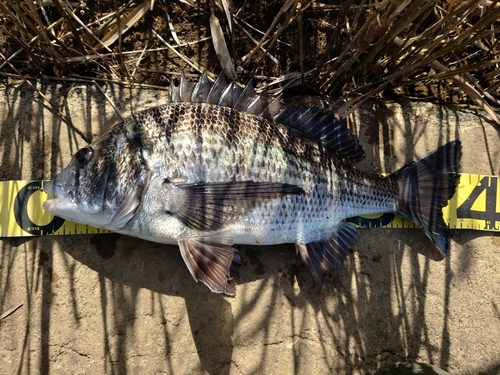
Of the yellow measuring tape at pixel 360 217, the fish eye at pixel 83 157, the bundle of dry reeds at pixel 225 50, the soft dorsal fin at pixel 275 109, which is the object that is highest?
the bundle of dry reeds at pixel 225 50

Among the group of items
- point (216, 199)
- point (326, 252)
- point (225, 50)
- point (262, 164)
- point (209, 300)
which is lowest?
point (209, 300)

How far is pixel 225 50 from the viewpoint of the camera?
2852 mm

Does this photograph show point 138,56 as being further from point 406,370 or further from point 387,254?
point 406,370

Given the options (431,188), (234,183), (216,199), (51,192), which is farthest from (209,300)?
(431,188)

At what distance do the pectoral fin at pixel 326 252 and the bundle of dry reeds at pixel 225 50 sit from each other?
0.97 m

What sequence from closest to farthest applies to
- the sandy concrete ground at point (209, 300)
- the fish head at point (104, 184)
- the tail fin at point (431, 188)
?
the fish head at point (104, 184), the sandy concrete ground at point (209, 300), the tail fin at point (431, 188)

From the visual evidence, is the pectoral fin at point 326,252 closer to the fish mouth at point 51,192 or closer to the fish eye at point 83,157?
the fish eye at point 83,157

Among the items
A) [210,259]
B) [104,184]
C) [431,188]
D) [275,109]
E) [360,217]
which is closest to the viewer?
[104,184]

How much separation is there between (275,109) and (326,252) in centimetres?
107

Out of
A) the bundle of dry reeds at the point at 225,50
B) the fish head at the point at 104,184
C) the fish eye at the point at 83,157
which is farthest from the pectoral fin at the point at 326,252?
the fish eye at the point at 83,157

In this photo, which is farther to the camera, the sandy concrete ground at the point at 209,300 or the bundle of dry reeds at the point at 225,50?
the bundle of dry reeds at the point at 225,50

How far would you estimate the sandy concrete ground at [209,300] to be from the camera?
2.48 metres

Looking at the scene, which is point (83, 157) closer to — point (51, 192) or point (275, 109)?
point (51, 192)

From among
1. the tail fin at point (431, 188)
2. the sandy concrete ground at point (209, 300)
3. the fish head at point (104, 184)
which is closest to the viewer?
the fish head at point (104, 184)
